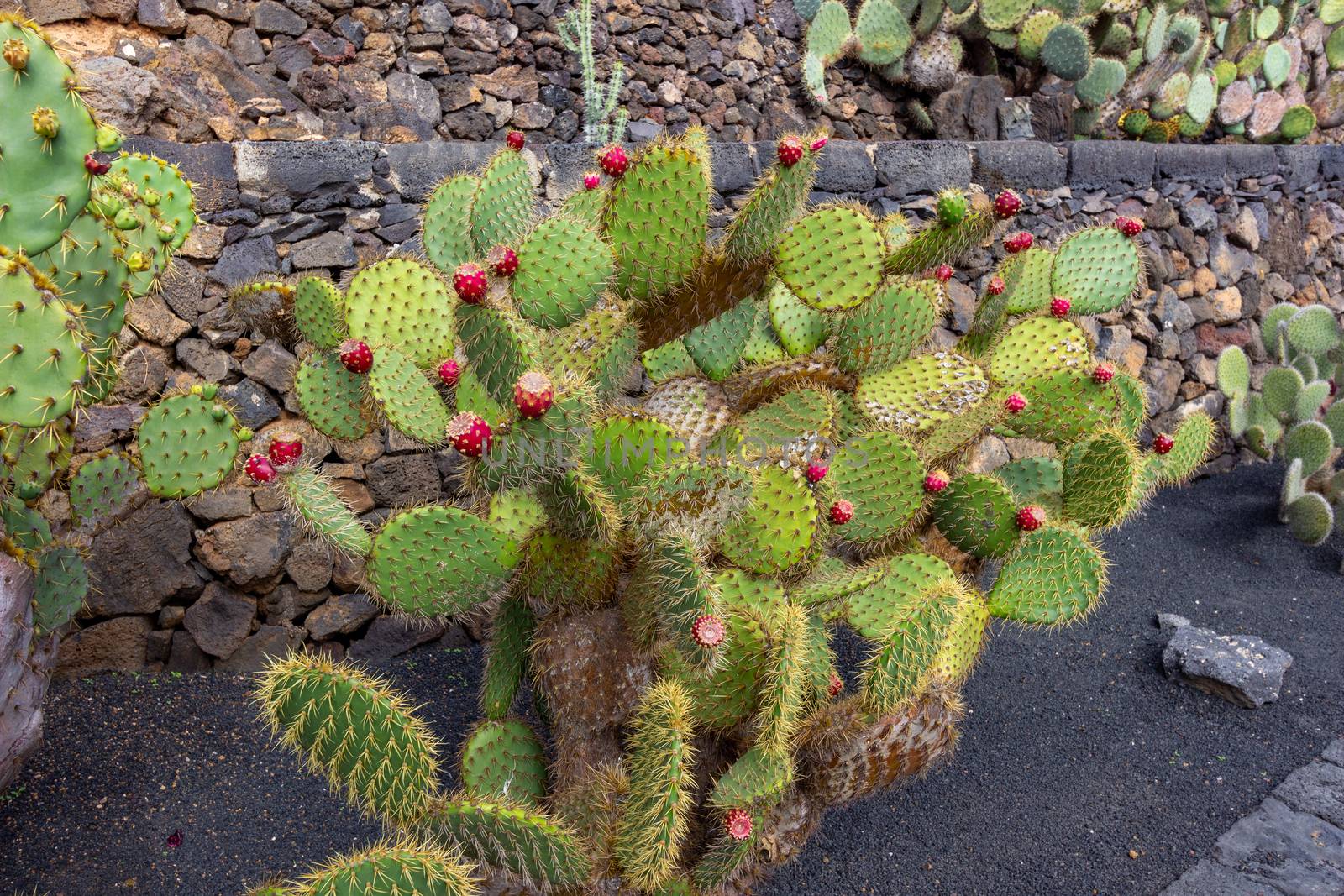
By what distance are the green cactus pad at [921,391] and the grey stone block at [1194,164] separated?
3.80 m

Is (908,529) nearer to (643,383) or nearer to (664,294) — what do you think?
(664,294)

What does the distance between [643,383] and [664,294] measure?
162 centimetres

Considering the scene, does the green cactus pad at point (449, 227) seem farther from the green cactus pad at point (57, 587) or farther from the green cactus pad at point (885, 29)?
the green cactus pad at point (885, 29)

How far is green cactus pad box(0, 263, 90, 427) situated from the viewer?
147 cm

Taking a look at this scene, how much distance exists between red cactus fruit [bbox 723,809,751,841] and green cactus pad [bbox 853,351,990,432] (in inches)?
44.3

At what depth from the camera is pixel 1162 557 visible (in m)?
3.91

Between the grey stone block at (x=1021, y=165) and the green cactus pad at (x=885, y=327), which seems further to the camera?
the grey stone block at (x=1021, y=165)

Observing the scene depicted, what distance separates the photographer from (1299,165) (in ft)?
20.0

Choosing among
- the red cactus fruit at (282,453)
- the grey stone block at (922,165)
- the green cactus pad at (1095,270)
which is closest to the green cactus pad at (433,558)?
the red cactus fruit at (282,453)

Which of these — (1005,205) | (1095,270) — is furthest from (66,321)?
(1095,270)

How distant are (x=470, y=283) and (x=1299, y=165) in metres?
6.79

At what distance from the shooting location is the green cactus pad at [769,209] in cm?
Result: 189

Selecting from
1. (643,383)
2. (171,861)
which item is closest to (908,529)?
(643,383)

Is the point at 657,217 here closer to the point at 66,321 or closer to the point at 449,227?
the point at 449,227
